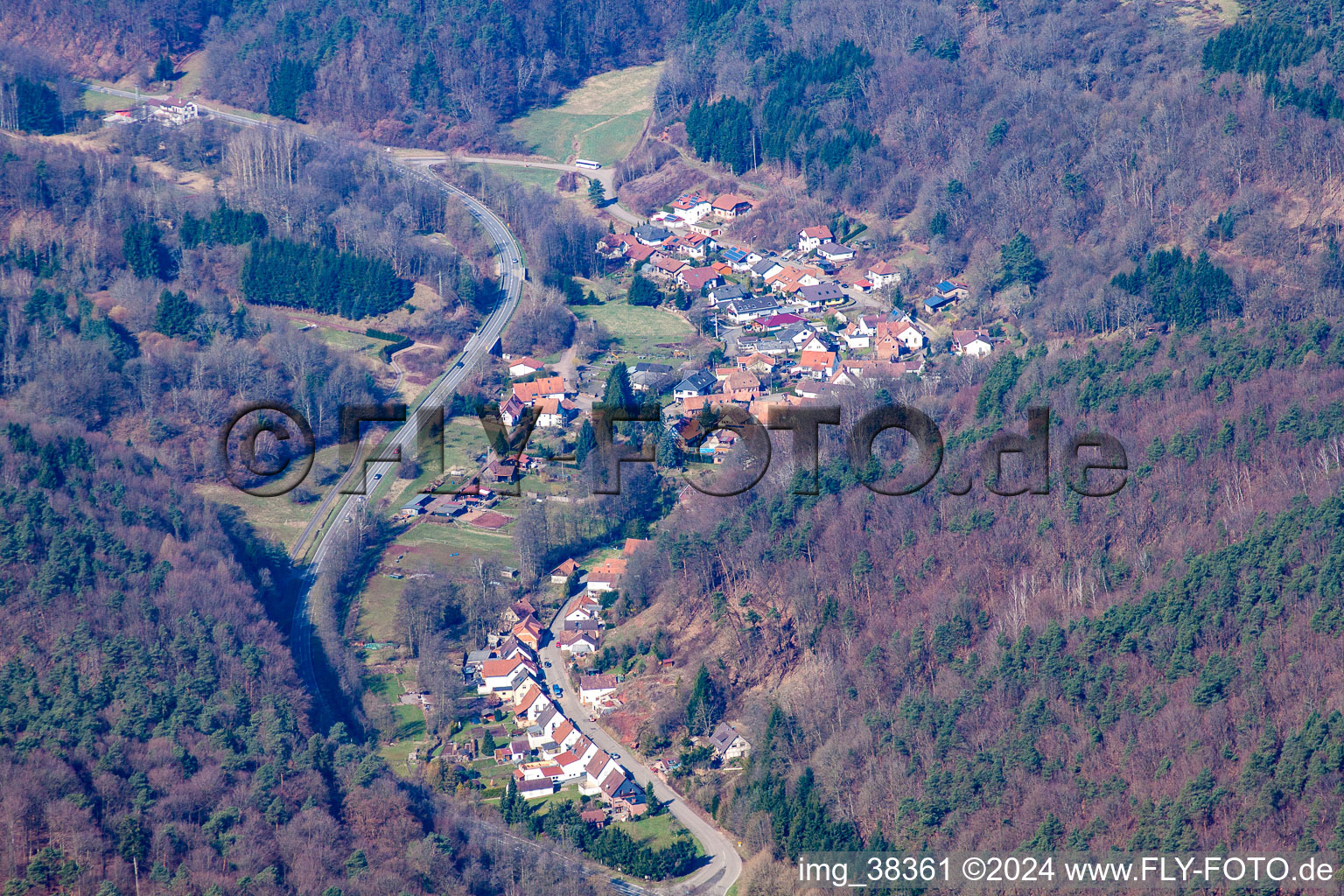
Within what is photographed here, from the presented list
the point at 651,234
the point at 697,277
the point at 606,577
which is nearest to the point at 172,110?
the point at 651,234

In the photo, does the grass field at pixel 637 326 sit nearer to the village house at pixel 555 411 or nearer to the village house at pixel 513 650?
the village house at pixel 555 411

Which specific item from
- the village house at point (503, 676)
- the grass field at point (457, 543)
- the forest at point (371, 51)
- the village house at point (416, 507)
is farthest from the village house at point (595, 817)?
the forest at point (371, 51)

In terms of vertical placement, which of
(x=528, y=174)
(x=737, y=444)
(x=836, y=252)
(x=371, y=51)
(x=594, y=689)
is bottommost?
(x=594, y=689)

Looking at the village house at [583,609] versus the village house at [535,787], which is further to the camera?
the village house at [583,609]

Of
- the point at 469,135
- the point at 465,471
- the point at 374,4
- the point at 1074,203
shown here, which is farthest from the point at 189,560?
the point at 374,4

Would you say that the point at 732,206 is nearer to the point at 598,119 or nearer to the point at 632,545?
the point at 598,119

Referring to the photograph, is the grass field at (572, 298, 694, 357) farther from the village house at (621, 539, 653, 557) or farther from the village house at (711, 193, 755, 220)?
the village house at (621, 539, 653, 557)
